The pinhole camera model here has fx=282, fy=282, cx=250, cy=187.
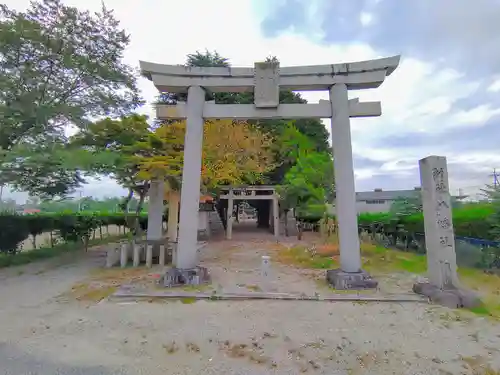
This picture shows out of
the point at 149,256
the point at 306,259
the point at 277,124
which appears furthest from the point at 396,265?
the point at 277,124

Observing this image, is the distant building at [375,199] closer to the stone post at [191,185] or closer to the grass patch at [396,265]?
the grass patch at [396,265]

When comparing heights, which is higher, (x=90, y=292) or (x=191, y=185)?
(x=191, y=185)

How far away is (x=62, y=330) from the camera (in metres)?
4.32

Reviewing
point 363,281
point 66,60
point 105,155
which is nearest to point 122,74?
point 66,60

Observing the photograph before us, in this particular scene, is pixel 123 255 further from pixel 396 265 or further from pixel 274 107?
pixel 396 265

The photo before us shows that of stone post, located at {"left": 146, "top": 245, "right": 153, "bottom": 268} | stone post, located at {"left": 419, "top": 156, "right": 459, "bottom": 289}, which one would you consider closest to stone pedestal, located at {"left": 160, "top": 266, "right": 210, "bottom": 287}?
stone post, located at {"left": 146, "top": 245, "right": 153, "bottom": 268}

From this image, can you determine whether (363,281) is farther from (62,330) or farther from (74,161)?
(74,161)

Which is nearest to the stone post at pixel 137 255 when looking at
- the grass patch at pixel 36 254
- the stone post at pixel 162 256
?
the stone post at pixel 162 256

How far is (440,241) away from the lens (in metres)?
5.71

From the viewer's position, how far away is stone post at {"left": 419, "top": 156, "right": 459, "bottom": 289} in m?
5.59

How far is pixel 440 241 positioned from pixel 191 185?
549cm

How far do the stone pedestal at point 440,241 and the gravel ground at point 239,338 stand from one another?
496 mm

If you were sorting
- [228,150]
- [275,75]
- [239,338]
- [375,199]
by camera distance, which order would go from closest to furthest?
[239,338]
[275,75]
[228,150]
[375,199]

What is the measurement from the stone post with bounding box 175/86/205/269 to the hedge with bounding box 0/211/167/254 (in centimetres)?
727
